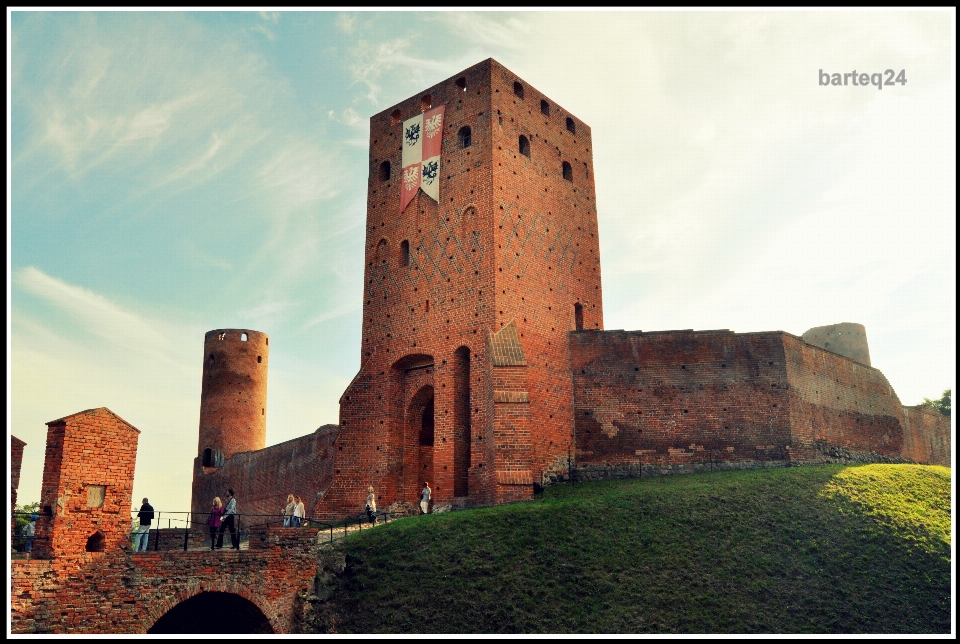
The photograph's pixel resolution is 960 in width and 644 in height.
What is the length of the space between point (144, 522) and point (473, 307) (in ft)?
31.9

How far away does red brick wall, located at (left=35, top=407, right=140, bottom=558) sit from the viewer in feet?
45.3

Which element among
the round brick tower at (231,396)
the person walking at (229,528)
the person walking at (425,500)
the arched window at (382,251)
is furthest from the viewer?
the round brick tower at (231,396)

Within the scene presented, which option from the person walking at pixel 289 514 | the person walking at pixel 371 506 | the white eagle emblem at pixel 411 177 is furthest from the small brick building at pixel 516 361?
the person walking at pixel 289 514

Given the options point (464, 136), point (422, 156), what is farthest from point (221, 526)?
point (464, 136)

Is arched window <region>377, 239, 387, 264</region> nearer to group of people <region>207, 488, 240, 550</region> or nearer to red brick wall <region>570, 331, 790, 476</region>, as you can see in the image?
red brick wall <region>570, 331, 790, 476</region>

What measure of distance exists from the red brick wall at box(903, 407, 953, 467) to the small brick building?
167 inches

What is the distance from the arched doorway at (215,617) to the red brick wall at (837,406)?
46.4 ft

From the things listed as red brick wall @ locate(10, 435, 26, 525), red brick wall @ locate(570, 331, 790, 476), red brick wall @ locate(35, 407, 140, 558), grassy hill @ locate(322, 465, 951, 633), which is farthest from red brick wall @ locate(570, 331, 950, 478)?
red brick wall @ locate(10, 435, 26, 525)

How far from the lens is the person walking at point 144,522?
606 inches

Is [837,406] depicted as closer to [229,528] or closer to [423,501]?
[423,501]

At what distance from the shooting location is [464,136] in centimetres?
2423

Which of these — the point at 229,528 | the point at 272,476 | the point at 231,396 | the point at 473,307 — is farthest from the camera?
the point at 231,396

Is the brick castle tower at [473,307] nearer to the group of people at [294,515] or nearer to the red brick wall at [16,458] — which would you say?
the group of people at [294,515]

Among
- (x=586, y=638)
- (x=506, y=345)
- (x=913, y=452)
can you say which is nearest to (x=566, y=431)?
(x=506, y=345)
